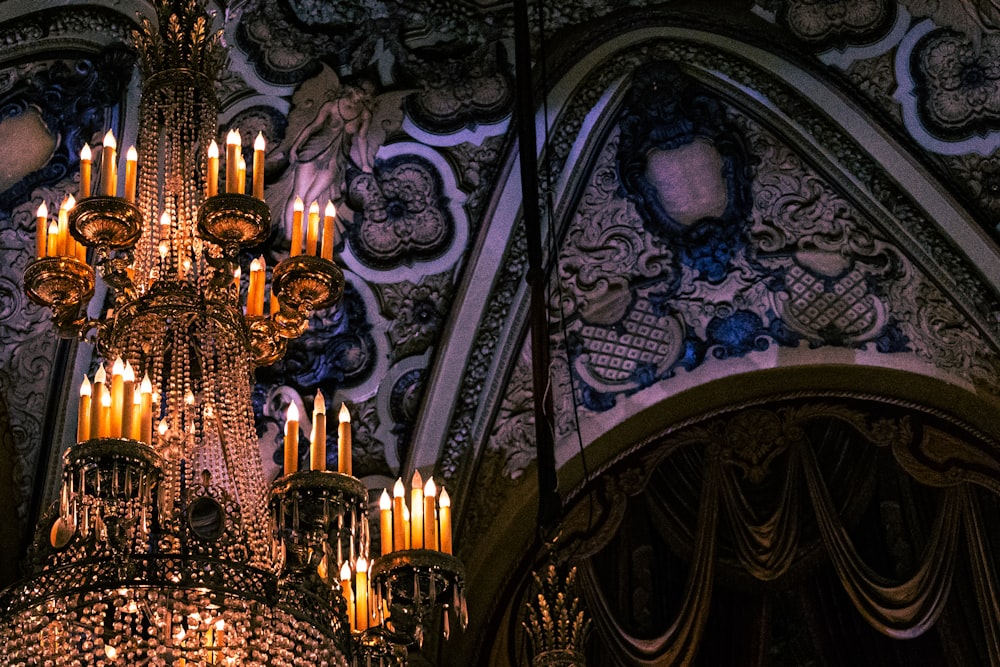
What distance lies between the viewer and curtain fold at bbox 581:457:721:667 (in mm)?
7953

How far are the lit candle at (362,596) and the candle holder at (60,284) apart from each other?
4.43ft

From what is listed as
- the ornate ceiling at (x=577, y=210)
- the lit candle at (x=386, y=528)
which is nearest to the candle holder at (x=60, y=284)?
the lit candle at (x=386, y=528)

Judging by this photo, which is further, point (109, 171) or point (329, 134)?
point (329, 134)

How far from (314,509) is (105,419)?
75 cm

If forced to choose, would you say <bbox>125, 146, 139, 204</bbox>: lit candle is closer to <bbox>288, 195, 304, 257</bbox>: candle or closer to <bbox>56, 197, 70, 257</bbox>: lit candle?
<bbox>56, 197, 70, 257</bbox>: lit candle

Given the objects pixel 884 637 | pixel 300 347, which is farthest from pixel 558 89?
pixel 884 637

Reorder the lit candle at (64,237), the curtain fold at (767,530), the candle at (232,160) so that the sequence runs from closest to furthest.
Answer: the candle at (232,160) < the lit candle at (64,237) < the curtain fold at (767,530)

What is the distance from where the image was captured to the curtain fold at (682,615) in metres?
7.95

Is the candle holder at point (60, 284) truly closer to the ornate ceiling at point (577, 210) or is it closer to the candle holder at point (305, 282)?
the candle holder at point (305, 282)

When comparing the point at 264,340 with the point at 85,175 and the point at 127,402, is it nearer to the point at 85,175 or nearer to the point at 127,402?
the point at 85,175

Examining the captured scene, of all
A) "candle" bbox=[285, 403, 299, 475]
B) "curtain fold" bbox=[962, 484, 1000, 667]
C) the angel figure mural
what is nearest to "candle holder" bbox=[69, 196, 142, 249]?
"candle" bbox=[285, 403, 299, 475]

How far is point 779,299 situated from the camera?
27.3 ft

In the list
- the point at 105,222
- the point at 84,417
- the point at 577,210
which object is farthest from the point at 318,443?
the point at 577,210

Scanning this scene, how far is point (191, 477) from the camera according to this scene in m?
5.51
